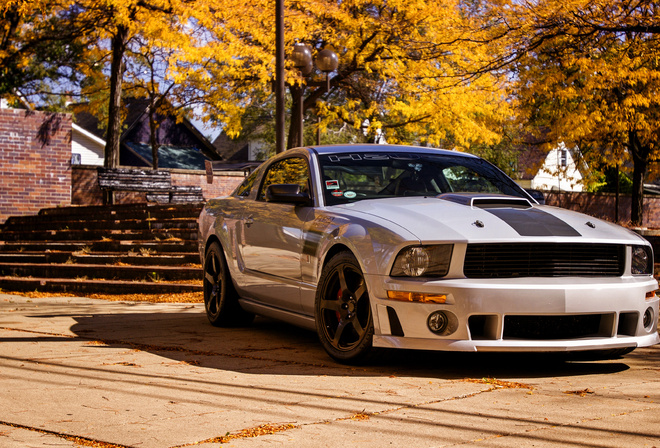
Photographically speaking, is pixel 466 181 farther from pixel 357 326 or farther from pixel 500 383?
pixel 500 383

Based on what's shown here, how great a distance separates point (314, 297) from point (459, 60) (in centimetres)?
1670

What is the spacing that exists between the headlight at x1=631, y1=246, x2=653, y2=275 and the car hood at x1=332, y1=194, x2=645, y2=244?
67 millimetres

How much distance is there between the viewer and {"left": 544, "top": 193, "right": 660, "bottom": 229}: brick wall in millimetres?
31188

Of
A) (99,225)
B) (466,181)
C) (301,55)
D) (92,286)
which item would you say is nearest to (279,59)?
(301,55)

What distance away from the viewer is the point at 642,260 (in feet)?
18.2

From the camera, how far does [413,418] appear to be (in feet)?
12.8

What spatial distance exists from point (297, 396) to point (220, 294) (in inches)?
132

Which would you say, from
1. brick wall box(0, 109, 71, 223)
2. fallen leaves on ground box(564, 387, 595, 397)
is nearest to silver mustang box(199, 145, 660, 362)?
fallen leaves on ground box(564, 387, 595, 397)

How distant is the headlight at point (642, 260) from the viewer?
5488 millimetres

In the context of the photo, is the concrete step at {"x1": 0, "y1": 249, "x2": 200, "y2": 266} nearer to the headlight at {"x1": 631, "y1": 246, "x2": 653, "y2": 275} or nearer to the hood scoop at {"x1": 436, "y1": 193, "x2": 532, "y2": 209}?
the hood scoop at {"x1": 436, "y1": 193, "x2": 532, "y2": 209}

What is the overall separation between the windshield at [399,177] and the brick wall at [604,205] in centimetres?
2385

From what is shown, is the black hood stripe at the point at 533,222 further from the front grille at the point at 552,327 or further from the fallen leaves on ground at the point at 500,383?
the fallen leaves on ground at the point at 500,383

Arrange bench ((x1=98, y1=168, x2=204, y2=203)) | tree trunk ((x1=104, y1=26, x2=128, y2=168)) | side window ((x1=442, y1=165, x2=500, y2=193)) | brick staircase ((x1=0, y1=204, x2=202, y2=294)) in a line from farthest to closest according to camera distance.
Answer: tree trunk ((x1=104, y1=26, x2=128, y2=168)), bench ((x1=98, y1=168, x2=204, y2=203)), brick staircase ((x1=0, y1=204, x2=202, y2=294)), side window ((x1=442, y1=165, x2=500, y2=193))

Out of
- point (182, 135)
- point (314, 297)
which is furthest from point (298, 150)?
point (182, 135)
